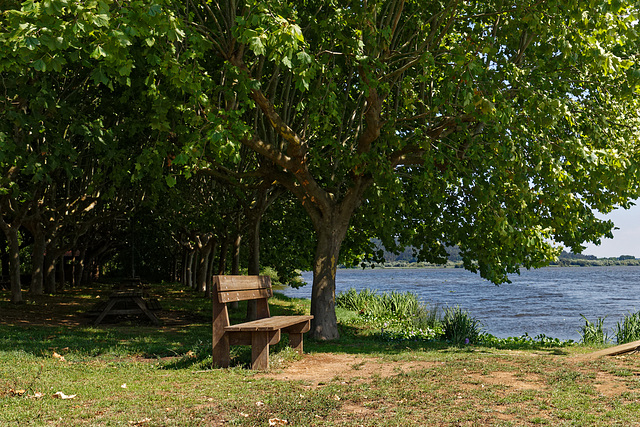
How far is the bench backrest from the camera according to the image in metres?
7.41

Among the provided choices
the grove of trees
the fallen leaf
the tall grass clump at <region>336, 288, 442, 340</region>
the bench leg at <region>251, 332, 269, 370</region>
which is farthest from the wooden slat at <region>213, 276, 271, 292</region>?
the tall grass clump at <region>336, 288, 442, 340</region>

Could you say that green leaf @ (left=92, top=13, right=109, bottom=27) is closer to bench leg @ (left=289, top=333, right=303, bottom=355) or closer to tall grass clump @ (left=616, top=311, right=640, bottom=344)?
bench leg @ (left=289, top=333, right=303, bottom=355)

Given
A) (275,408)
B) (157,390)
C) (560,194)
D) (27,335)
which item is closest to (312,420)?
(275,408)

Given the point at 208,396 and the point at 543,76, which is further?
the point at 543,76

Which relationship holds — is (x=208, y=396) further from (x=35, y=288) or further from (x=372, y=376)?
(x=35, y=288)

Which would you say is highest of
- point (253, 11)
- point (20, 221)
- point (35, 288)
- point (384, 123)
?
point (253, 11)

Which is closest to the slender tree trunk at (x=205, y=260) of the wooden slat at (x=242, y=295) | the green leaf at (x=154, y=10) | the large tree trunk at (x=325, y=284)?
the large tree trunk at (x=325, y=284)

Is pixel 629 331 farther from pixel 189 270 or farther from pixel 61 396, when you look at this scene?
pixel 189 270

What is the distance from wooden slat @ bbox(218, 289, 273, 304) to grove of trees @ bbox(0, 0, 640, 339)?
203cm

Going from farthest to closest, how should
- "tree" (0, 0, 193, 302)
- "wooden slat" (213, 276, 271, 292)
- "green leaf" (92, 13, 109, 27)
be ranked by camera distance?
"wooden slat" (213, 276, 271, 292) → "tree" (0, 0, 193, 302) → "green leaf" (92, 13, 109, 27)

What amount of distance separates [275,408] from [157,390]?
159cm

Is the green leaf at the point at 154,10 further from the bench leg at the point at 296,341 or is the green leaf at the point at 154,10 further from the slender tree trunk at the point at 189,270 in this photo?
the slender tree trunk at the point at 189,270

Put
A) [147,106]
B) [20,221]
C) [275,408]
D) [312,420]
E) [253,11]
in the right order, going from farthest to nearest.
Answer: [20,221]
[147,106]
[253,11]
[275,408]
[312,420]

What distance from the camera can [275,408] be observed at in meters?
5.12
